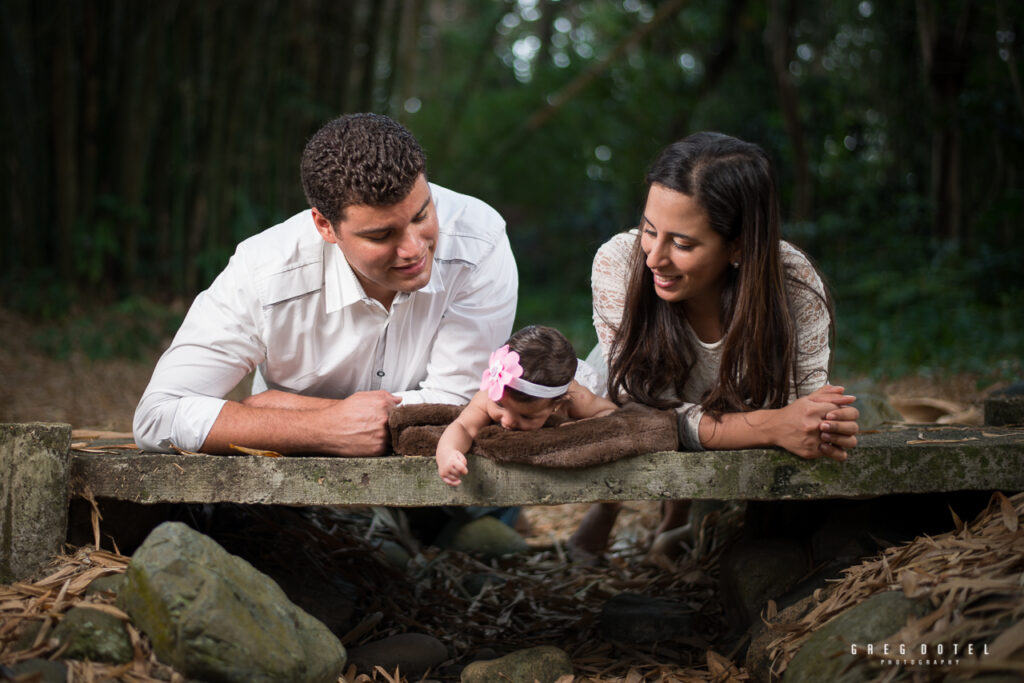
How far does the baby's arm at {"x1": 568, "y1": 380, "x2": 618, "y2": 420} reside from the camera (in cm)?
295

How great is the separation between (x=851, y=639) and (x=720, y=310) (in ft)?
3.94

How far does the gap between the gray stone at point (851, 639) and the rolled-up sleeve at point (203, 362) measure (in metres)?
1.83

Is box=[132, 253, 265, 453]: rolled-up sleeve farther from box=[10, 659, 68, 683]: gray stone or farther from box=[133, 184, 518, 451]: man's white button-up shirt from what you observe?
box=[10, 659, 68, 683]: gray stone

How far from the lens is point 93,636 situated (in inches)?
88.8

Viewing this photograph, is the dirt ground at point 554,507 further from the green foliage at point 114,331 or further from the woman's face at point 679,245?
the woman's face at point 679,245

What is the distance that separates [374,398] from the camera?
2.83 meters

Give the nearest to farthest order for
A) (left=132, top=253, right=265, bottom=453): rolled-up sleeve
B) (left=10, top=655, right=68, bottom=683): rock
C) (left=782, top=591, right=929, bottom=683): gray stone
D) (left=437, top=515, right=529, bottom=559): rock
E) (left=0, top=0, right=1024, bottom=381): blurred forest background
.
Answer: (left=10, top=655, right=68, bottom=683): rock, (left=782, top=591, right=929, bottom=683): gray stone, (left=132, top=253, right=265, bottom=453): rolled-up sleeve, (left=437, top=515, right=529, bottom=559): rock, (left=0, top=0, right=1024, bottom=381): blurred forest background

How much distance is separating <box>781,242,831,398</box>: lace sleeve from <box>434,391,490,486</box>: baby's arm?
1.06 m

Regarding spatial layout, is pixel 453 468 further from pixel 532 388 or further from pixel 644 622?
pixel 644 622

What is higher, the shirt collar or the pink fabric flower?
the shirt collar

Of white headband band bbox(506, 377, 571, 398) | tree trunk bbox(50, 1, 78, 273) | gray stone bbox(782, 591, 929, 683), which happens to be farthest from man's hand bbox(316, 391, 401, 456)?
tree trunk bbox(50, 1, 78, 273)

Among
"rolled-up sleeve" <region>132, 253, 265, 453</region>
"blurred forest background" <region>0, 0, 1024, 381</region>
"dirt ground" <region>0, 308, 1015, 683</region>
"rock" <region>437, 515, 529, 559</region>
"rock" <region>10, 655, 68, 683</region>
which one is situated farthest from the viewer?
"blurred forest background" <region>0, 0, 1024, 381</region>

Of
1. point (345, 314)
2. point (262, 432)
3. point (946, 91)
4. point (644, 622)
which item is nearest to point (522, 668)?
point (644, 622)

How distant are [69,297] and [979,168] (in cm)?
911
